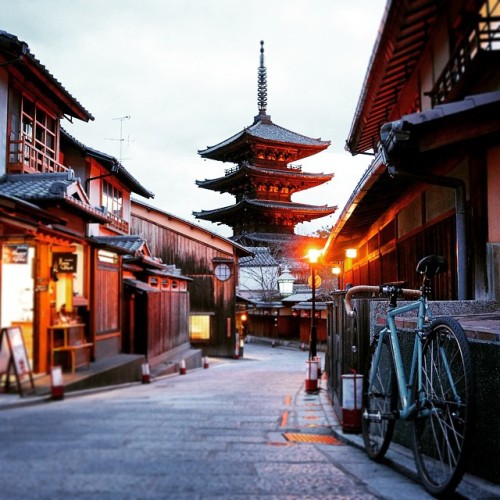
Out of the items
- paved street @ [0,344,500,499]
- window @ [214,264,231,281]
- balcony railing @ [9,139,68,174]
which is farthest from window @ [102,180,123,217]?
window @ [214,264,231,281]

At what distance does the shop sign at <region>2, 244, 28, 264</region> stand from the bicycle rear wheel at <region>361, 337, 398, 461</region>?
153 inches

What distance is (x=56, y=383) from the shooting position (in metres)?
3.26

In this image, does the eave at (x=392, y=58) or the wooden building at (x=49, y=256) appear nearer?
the wooden building at (x=49, y=256)

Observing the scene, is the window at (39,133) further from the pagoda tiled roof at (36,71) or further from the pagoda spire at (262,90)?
the pagoda spire at (262,90)

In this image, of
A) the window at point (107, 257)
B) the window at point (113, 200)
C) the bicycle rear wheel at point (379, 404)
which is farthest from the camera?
the window at point (113, 200)

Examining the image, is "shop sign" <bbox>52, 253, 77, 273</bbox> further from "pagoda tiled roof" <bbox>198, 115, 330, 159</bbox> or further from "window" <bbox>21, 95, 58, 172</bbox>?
"pagoda tiled roof" <bbox>198, 115, 330, 159</bbox>

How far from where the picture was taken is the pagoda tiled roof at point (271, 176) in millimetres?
52688

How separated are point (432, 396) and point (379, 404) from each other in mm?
1793

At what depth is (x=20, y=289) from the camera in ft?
10.1

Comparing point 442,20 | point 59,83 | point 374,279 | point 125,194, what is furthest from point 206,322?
point 59,83

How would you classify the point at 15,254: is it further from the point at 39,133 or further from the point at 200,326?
the point at 200,326

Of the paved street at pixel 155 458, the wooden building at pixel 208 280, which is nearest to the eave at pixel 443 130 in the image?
the paved street at pixel 155 458

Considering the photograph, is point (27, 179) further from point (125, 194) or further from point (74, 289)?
point (125, 194)

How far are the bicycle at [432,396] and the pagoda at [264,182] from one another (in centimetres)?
4724
